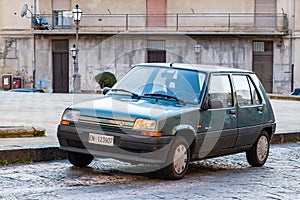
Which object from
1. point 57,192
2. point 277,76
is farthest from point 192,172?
point 277,76

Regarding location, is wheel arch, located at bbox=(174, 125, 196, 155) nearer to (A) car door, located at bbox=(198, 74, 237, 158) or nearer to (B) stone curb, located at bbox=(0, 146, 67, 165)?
(A) car door, located at bbox=(198, 74, 237, 158)

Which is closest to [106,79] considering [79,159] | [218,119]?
[79,159]

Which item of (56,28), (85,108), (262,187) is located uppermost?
(56,28)

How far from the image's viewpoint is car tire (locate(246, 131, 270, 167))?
9.53 meters

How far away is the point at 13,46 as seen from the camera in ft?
136

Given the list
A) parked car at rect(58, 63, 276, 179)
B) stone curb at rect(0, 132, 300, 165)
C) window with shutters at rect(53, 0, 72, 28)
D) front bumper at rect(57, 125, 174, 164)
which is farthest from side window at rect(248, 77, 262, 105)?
window with shutters at rect(53, 0, 72, 28)

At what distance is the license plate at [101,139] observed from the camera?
24.9 feet

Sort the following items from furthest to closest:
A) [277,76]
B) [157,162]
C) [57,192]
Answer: [277,76] < [157,162] < [57,192]

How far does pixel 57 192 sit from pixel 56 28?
35.0 m

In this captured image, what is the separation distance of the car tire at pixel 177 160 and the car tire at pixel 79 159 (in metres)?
1.25

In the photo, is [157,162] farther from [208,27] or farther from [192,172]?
[208,27]

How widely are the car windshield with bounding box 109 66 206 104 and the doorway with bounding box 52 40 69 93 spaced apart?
32.2m

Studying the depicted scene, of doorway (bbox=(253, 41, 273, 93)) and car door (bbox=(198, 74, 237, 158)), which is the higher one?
doorway (bbox=(253, 41, 273, 93))

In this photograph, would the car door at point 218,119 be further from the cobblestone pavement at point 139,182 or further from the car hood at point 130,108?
the cobblestone pavement at point 139,182
